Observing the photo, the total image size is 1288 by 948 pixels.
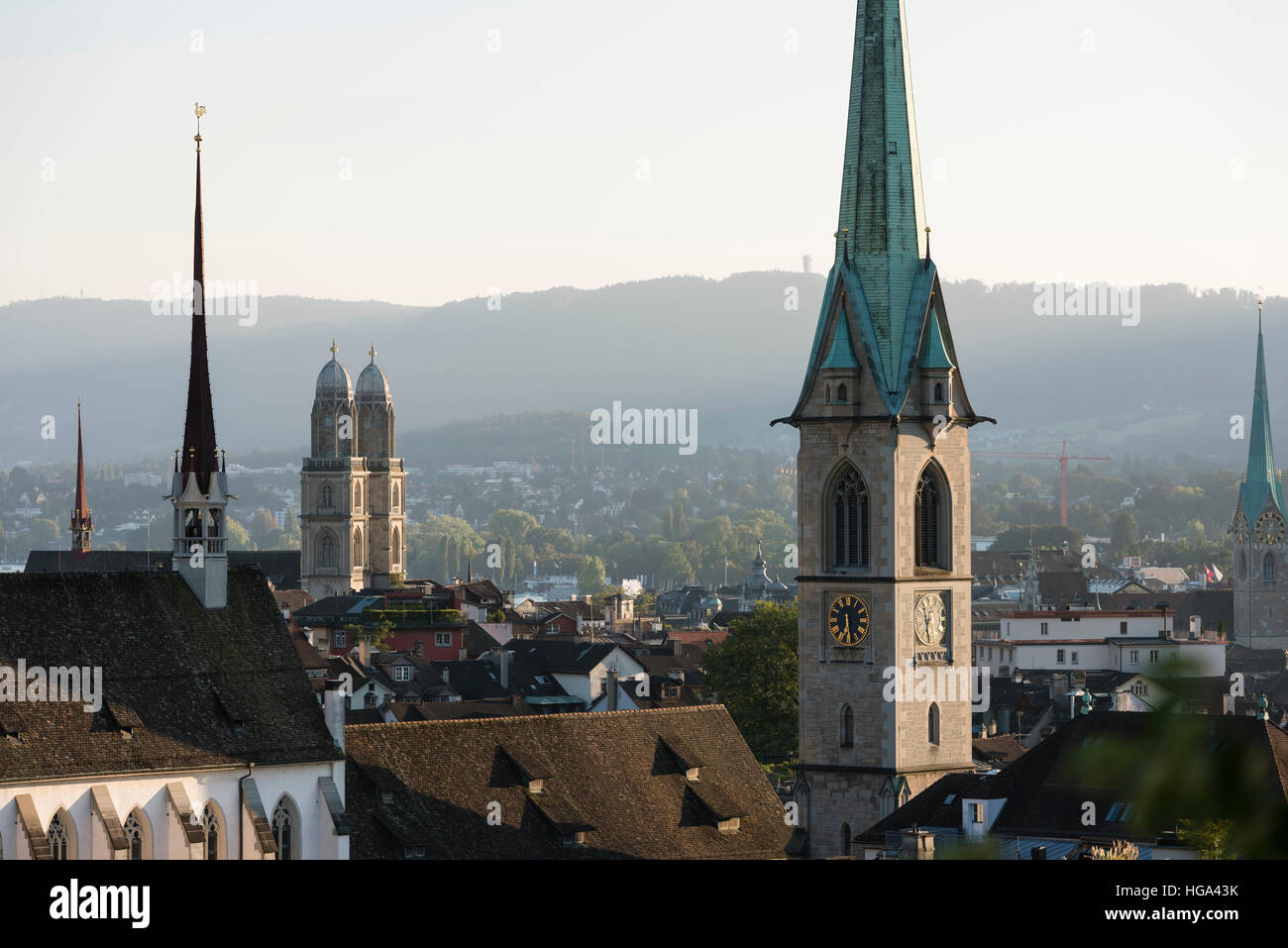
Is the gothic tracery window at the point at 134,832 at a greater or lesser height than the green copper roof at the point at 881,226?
lesser

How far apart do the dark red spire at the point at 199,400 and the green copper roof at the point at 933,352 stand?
17718 mm

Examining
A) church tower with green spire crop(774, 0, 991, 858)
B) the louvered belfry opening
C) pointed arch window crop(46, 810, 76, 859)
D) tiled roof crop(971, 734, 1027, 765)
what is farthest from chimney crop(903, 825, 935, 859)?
tiled roof crop(971, 734, 1027, 765)

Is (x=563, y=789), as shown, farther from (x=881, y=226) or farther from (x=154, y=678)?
(x=881, y=226)

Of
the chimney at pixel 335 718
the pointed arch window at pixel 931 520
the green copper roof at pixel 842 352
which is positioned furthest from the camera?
the pointed arch window at pixel 931 520

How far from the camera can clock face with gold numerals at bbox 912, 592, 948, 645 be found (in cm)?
6500

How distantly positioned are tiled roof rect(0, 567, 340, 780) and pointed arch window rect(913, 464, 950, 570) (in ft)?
57.5

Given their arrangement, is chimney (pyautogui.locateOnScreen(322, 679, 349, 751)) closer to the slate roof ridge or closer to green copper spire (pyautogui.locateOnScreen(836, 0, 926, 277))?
the slate roof ridge

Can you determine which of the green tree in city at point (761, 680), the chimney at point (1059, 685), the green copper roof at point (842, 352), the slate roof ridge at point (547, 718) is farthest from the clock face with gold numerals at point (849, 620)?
the chimney at point (1059, 685)

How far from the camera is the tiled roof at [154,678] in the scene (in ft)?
167

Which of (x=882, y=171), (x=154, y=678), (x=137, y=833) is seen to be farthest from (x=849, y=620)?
(x=137, y=833)

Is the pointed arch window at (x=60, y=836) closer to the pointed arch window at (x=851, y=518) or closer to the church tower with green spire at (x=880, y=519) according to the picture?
the church tower with green spire at (x=880, y=519)
